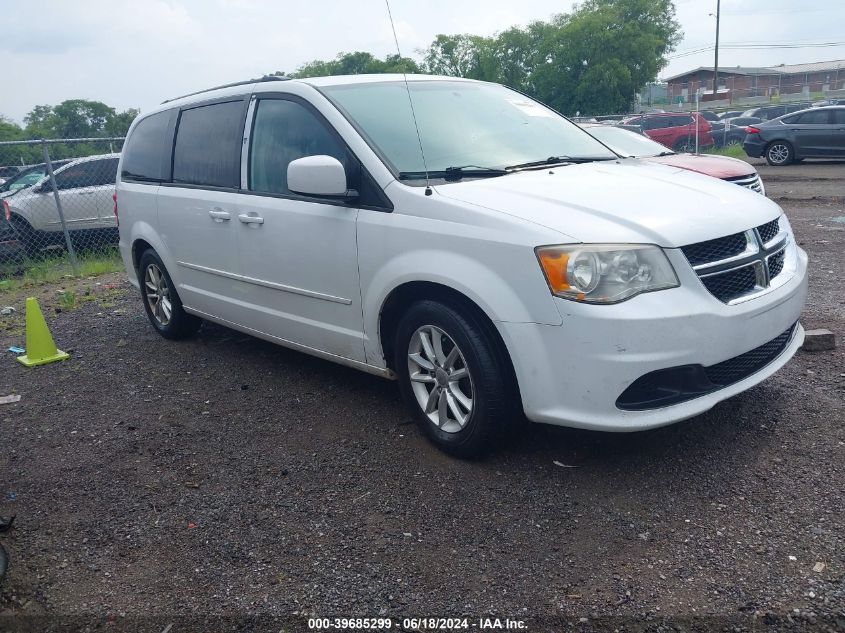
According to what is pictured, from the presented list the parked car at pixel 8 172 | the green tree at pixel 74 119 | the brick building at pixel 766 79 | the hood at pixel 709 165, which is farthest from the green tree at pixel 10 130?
the brick building at pixel 766 79

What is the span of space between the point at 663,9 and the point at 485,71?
16134 mm

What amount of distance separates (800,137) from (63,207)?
1768 centimetres

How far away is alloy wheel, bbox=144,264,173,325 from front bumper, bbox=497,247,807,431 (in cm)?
381

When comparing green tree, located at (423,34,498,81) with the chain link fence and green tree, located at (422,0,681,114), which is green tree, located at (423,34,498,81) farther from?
the chain link fence

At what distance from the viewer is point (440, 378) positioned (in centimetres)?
373

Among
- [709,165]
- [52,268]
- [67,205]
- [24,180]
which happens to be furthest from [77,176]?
[709,165]

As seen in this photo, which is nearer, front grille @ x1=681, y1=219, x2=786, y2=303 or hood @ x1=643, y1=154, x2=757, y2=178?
front grille @ x1=681, y1=219, x2=786, y2=303

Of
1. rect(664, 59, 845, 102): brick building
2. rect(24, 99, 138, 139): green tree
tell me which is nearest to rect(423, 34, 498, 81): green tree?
rect(664, 59, 845, 102): brick building

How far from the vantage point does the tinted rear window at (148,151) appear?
5906 mm

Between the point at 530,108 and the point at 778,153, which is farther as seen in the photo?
the point at 778,153

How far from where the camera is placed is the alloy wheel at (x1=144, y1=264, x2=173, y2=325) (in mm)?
6257

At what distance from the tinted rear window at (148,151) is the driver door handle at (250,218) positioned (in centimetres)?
138

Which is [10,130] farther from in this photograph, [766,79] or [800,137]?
[766,79]

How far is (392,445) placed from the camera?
4047 mm
